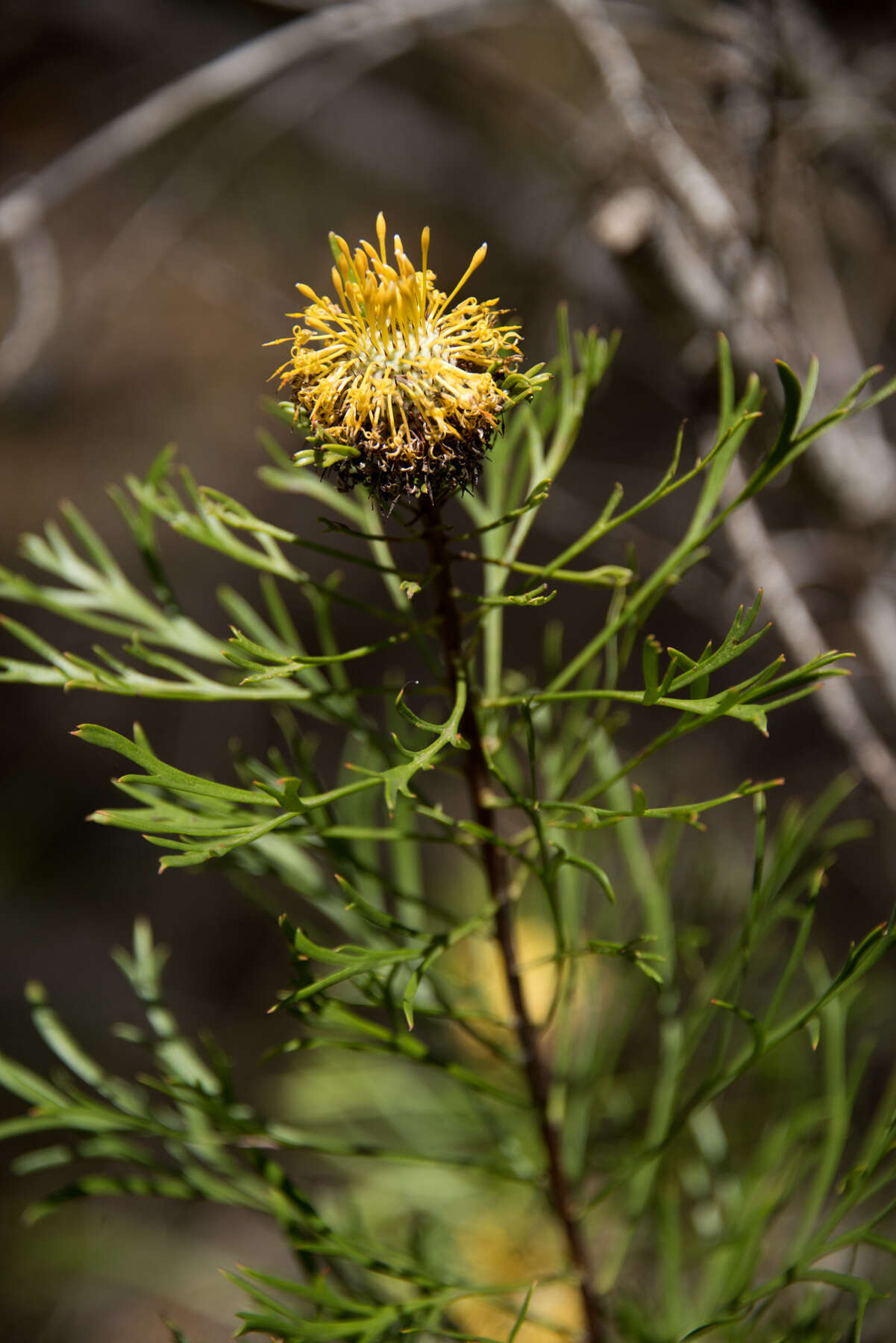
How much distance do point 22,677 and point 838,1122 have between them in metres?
0.38

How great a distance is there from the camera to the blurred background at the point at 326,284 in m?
0.62

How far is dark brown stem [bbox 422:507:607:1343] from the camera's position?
0.30m

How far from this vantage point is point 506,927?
14.6 inches

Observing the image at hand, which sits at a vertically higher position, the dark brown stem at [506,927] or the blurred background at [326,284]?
the blurred background at [326,284]

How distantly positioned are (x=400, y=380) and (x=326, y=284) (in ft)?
5.19

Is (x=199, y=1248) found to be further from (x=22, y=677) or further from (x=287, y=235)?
(x=287, y=235)

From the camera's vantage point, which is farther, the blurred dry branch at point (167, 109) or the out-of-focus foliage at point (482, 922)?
the blurred dry branch at point (167, 109)

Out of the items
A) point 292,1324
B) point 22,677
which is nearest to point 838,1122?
point 292,1324

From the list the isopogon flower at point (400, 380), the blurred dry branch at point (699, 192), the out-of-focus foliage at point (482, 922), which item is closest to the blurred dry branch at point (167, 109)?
the blurred dry branch at point (699, 192)

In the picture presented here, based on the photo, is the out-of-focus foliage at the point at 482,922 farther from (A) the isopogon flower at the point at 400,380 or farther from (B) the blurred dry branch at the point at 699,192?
(B) the blurred dry branch at the point at 699,192

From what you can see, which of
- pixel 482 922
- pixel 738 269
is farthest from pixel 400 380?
pixel 738 269

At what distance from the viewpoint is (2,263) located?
1854mm

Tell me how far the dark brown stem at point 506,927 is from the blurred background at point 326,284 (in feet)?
0.88

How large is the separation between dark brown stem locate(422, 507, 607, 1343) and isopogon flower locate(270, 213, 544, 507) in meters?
0.02
